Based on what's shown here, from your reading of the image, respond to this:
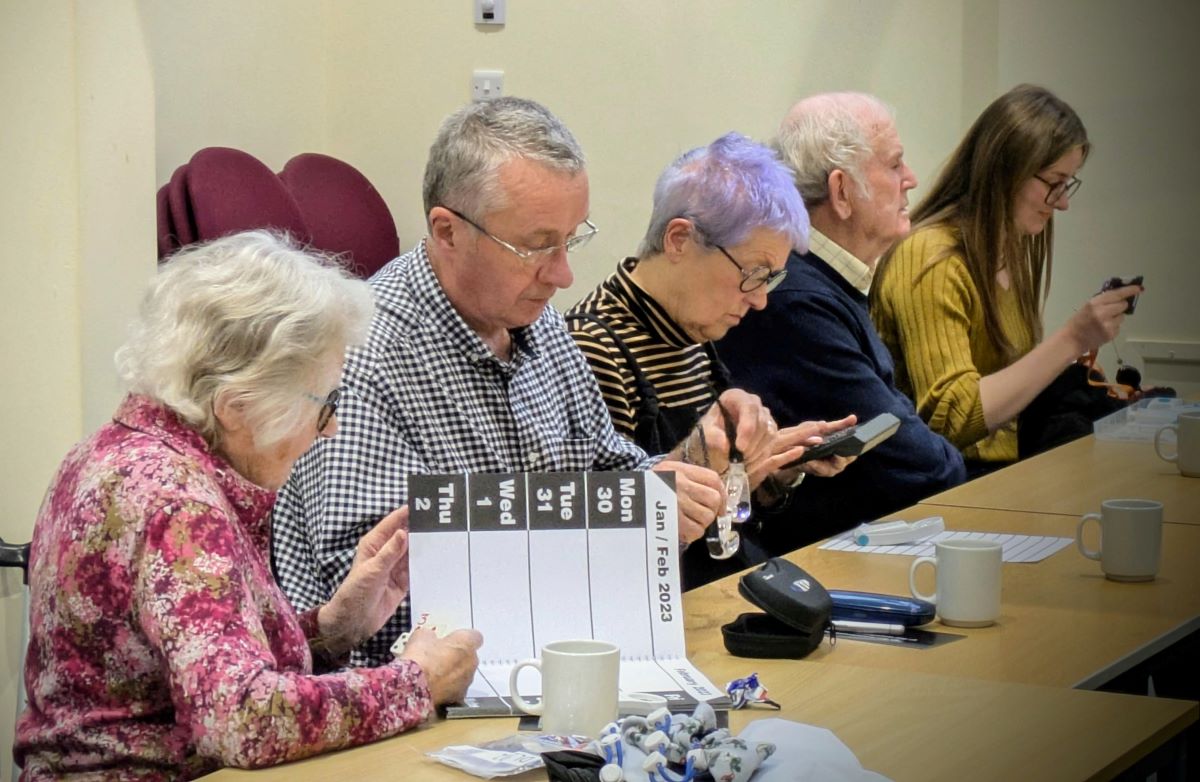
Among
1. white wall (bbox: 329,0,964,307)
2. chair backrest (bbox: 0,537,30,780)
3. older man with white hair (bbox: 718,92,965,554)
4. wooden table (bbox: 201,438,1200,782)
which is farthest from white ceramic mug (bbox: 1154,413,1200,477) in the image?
chair backrest (bbox: 0,537,30,780)

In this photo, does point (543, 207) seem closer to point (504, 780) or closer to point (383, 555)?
point (383, 555)

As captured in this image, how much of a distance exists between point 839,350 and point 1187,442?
71cm

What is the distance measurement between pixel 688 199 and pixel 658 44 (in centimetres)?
163

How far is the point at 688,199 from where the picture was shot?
2.79 meters

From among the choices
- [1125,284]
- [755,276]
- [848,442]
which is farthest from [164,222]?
[1125,284]

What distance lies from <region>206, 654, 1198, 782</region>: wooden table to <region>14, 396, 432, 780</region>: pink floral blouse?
0.16 ft

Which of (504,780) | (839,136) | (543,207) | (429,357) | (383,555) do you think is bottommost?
(504,780)

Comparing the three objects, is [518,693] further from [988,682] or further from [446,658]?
[988,682]

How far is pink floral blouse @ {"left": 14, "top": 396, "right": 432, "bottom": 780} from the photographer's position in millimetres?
1432

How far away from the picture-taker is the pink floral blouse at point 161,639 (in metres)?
1.43

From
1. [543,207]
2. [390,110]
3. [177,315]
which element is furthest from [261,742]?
[390,110]

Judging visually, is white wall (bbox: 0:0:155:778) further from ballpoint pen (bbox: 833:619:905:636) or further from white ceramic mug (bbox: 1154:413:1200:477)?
white ceramic mug (bbox: 1154:413:1200:477)

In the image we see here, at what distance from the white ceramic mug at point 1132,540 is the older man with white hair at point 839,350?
764 mm

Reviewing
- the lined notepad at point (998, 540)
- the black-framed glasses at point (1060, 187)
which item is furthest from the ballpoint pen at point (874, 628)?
the black-framed glasses at point (1060, 187)
